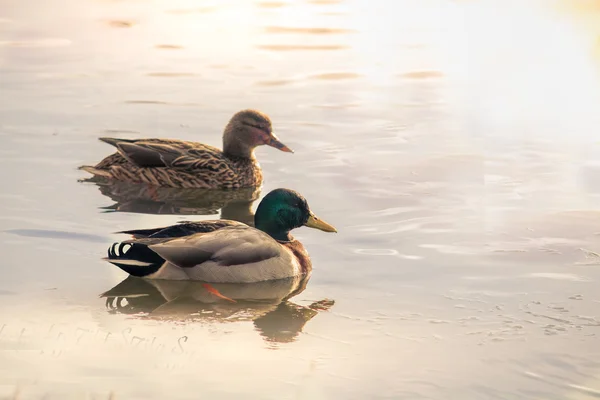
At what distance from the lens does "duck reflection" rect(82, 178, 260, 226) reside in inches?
465

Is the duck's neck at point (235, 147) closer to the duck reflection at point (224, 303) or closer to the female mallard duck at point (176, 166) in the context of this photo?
the female mallard duck at point (176, 166)

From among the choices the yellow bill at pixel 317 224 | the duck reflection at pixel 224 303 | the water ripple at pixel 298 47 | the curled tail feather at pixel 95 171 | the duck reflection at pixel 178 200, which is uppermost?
the water ripple at pixel 298 47

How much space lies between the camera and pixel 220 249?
937 centimetres

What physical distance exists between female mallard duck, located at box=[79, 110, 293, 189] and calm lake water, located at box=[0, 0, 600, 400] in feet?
0.82

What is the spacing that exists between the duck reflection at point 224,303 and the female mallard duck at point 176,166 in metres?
3.46

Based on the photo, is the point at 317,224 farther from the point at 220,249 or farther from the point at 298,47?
the point at 298,47

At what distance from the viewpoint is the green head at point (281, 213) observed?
9953mm

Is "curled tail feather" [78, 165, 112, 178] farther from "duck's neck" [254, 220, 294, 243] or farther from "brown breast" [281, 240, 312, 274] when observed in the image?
"brown breast" [281, 240, 312, 274]

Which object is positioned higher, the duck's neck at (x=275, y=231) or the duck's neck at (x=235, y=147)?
the duck's neck at (x=235, y=147)

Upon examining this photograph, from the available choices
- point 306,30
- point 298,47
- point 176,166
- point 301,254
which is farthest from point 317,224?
point 306,30

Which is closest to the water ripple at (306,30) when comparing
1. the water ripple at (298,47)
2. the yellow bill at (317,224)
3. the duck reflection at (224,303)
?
the water ripple at (298,47)

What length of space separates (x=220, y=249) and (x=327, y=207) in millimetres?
2262

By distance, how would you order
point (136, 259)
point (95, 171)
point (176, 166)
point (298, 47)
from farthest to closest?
point (298, 47), point (176, 166), point (95, 171), point (136, 259)

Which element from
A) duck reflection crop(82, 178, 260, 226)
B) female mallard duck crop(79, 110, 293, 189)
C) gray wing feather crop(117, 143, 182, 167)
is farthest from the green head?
gray wing feather crop(117, 143, 182, 167)
